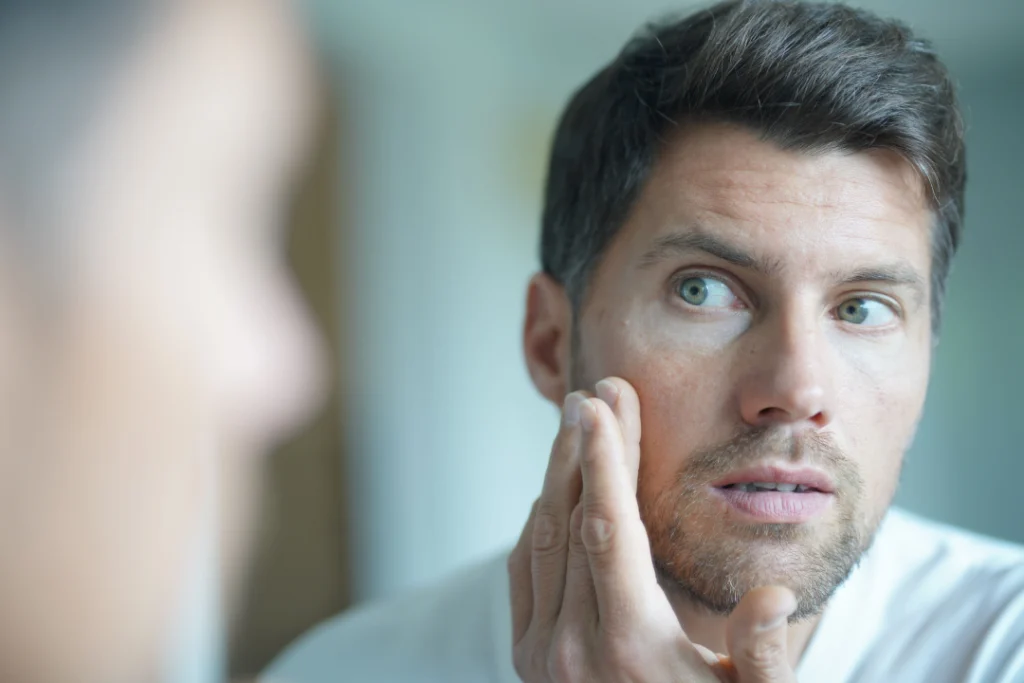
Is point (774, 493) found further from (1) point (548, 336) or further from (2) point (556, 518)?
(1) point (548, 336)

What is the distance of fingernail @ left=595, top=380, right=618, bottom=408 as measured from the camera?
67 centimetres

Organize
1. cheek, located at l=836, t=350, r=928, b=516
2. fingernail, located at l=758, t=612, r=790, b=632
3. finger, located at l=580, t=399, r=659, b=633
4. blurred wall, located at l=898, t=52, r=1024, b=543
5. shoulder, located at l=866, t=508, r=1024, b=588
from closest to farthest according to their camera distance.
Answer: fingernail, located at l=758, t=612, r=790, b=632 → finger, located at l=580, t=399, r=659, b=633 → cheek, located at l=836, t=350, r=928, b=516 → shoulder, located at l=866, t=508, r=1024, b=588 → blurred wall, located at l=898, t=52, r=1024, b=543

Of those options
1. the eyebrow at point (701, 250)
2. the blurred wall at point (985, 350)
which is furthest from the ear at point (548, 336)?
the blurred wall at point (985, 350)

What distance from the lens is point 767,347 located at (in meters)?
0.66

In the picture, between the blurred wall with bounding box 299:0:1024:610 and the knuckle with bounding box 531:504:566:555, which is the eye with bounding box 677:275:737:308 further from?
the blurred wall with bounding box 299:0:1024:610

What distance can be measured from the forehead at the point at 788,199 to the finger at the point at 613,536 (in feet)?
0.68

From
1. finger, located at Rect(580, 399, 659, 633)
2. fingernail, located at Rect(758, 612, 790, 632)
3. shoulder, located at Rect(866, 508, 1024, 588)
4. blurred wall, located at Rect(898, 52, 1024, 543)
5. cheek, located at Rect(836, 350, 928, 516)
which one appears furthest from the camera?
blurred wall, located at Rect(898, 52, 1024, 543)

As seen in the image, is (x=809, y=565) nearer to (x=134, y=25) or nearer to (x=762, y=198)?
(x=762, y=198)

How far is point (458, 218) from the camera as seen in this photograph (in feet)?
4.96

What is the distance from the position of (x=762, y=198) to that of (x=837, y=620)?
409mm

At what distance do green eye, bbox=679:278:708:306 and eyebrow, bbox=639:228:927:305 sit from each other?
0.02 m

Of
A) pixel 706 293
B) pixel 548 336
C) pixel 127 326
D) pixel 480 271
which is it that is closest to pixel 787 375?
pixel 706 293

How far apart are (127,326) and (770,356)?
483 mm

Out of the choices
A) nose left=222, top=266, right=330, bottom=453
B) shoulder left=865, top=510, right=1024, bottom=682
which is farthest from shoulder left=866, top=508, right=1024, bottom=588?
nose left=222, top=266, right=330, bottom=453
